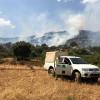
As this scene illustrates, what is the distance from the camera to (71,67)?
2177 cm

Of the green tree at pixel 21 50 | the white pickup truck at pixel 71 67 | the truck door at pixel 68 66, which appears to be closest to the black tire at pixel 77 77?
the white pickup truck at pixel 71 67

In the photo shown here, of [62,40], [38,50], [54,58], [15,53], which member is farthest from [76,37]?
[54,58]

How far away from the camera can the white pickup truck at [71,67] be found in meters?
20.7

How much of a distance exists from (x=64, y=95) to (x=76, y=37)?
182665 millimetres

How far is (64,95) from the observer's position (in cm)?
1377

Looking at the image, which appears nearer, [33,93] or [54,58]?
[33,93]

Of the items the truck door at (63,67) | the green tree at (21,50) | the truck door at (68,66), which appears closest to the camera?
the truck door at (68,66)

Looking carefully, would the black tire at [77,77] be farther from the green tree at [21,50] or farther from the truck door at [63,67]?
the green tree at [21,50]

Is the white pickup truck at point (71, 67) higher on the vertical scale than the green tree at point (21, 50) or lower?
lower

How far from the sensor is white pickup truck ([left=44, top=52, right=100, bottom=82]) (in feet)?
68.0

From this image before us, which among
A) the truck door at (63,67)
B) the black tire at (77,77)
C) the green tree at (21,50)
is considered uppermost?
the green tree at (21,50)

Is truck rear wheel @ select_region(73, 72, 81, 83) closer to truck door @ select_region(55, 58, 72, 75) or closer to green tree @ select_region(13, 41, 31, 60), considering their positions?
truck door @ select_region(55, 58, 72, 75)

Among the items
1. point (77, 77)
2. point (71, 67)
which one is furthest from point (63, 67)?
point (77, 77)

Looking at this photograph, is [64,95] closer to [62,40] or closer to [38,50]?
[38,50]
